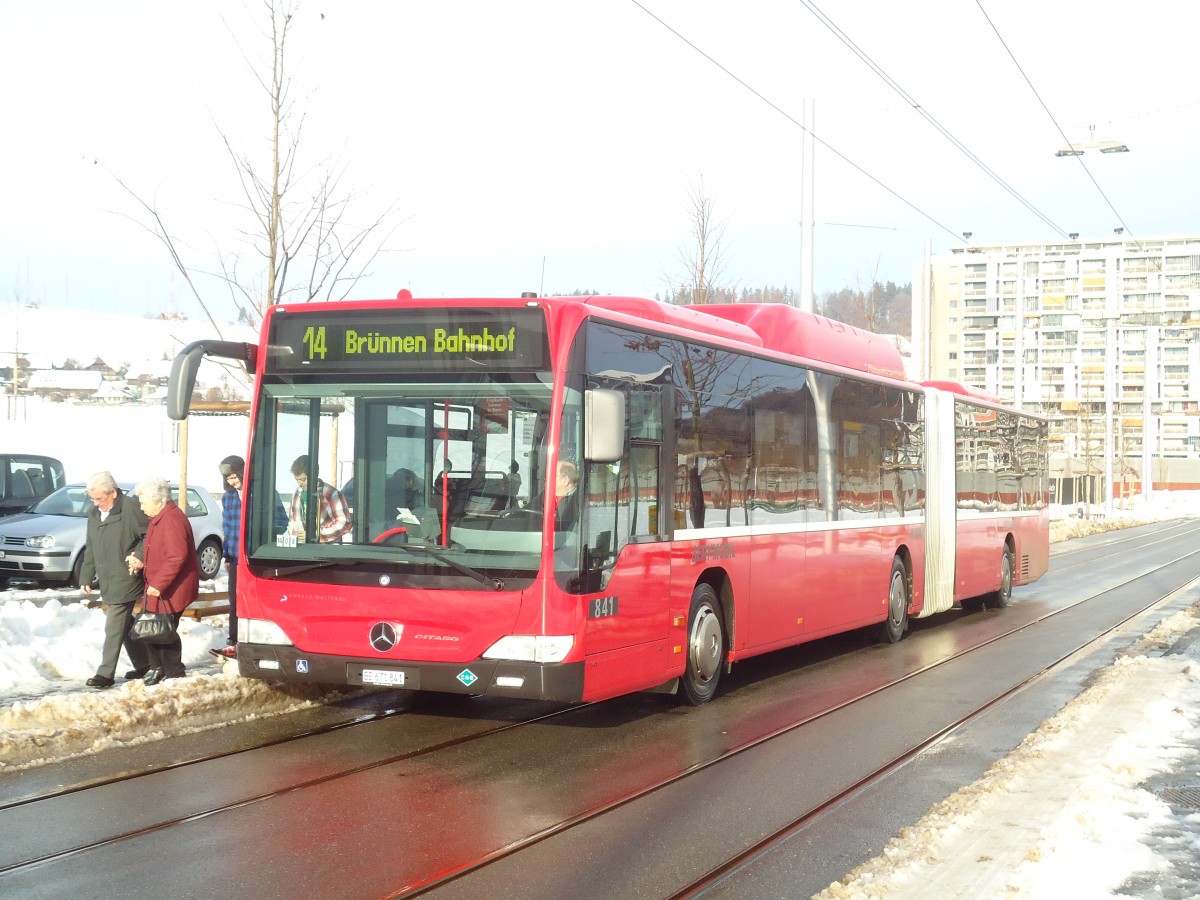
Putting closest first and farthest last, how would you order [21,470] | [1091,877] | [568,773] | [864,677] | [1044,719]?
[1091,877] → [568,773] → [1044,719] → [864,677] → [21,470]

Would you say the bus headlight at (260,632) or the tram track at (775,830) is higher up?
the bus headlight at (260,632)

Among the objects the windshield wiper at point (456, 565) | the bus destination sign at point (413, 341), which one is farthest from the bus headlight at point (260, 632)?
the bus destination sign at point (413, 341)

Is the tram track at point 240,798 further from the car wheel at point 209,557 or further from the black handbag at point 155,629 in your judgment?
the car wheel at point 209,557

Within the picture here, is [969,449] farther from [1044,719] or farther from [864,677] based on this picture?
[1044,719]

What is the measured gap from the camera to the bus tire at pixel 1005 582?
70.3 ft

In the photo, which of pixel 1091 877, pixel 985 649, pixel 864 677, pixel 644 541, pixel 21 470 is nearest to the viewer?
pixel 1091 877

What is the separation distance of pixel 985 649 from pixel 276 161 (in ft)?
32.6

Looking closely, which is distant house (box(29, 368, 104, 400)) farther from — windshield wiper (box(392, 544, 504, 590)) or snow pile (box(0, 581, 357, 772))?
windshield wiper (box(392, 544, 504, 590))

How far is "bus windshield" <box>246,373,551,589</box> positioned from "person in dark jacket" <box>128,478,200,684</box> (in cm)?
125

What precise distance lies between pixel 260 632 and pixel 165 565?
56.3 inches

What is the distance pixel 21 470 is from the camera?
2291cm

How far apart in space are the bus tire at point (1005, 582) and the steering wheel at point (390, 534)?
14207 mm

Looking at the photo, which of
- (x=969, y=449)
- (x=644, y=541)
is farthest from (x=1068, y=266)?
(x=644, y=541)

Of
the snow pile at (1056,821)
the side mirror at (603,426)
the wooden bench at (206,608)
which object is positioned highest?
the side mirror at (603,426)
